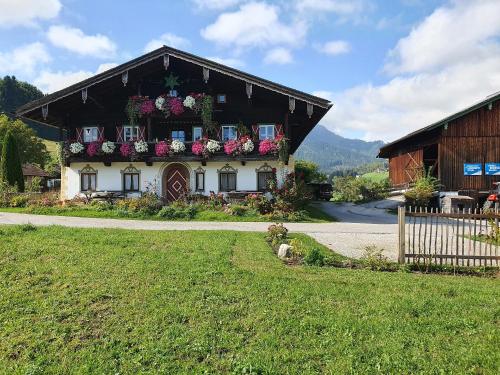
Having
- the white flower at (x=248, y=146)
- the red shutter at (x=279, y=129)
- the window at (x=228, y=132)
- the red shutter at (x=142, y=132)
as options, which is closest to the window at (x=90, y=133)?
the red shutter at (x=142, y=132)

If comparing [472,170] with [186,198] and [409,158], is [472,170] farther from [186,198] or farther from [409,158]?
[186,198]

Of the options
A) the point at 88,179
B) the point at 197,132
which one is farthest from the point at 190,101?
the point at 88,179

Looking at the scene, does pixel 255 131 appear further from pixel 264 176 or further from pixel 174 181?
pixel 174 181

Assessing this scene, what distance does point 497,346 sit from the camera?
496 centimetres

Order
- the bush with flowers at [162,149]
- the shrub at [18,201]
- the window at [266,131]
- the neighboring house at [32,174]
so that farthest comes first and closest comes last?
the neighboring house at [32,174]
the window at [266,131]
the bush with flowers at [162,149]
the shrub at [18,201]

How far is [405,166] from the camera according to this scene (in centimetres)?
3228

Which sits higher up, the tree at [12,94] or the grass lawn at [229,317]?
the tree at [12,94]

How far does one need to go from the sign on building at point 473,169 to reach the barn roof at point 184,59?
11.7 meters

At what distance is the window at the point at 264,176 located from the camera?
2302 cm

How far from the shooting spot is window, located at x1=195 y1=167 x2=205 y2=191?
23.6m

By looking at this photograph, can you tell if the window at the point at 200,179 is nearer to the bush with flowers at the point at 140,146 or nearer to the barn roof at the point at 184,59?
the bush with flowers at the point at 140,146

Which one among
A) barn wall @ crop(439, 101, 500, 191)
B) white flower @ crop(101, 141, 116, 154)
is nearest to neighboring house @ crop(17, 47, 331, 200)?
white flower @ crop(101, 141, 116, 154)

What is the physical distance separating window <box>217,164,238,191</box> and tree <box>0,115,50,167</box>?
42.4m

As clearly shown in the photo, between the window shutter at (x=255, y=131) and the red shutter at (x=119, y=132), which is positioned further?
the red shutter at (x=119, y=132)
